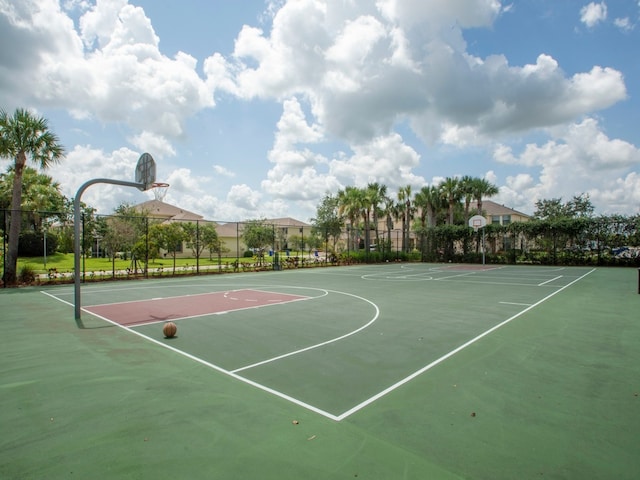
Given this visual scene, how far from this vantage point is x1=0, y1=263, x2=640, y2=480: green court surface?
286 centimetres

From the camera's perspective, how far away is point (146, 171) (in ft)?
34.4

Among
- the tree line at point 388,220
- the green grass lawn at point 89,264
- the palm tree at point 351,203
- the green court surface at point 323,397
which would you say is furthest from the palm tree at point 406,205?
the green court surface at point 323,397

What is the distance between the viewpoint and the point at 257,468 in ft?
9.06

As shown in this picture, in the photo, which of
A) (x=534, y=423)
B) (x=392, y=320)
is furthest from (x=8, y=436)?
(x=392, y=320)

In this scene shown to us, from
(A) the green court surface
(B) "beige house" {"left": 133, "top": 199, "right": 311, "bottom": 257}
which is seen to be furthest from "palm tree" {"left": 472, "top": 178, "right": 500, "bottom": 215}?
(A) the green court surface

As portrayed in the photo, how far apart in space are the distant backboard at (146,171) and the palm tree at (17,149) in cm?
843

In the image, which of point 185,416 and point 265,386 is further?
point 265,386

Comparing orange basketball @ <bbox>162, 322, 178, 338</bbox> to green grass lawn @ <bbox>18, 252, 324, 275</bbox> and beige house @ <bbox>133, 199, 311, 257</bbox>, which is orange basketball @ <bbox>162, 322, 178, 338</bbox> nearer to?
green grass lawn @ <bbox>18, 252, 324, 275</bbox>

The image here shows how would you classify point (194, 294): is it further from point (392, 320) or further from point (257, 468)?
point (257, 468)

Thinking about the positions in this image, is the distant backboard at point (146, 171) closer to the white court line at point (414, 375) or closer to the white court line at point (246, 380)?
the white court line at point (246, 380)

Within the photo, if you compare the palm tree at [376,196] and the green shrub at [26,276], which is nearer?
the green shrub at [26,276]

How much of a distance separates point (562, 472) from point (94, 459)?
362cm

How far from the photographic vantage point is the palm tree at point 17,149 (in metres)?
15.0

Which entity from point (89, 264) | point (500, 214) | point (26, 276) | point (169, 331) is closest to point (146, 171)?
point (169, 331)
